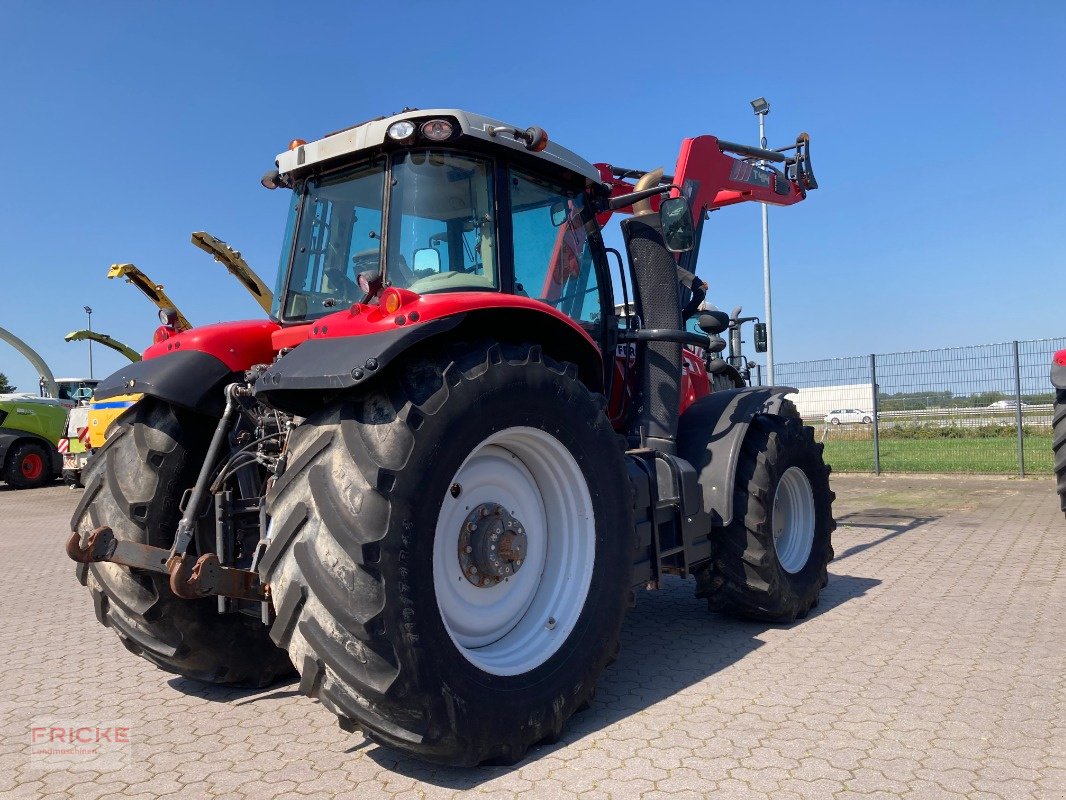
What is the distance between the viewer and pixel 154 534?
136 inches

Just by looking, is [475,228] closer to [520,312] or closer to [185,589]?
[520,312]

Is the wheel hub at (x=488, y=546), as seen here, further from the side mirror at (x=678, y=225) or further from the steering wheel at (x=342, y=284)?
the side mirror at (x=678, y=225)

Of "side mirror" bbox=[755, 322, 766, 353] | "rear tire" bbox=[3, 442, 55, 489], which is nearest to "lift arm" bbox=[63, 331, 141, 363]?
"rear tire" bbox=[3, 442, 55, 489]

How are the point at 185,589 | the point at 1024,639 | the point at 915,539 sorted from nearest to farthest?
1. the point at 185,589
2. the point at 1024,639
3. the point at 915,539

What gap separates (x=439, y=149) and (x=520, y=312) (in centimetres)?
88

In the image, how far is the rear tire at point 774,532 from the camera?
4.50m

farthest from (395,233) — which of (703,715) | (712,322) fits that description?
(703,715)

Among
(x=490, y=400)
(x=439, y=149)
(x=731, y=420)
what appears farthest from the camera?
(x=731, y=420)

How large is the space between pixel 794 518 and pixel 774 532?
0.34 metres

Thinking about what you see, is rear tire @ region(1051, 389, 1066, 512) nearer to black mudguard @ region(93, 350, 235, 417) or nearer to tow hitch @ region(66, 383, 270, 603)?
black mudguard @ region(93, 350, 235, 417)

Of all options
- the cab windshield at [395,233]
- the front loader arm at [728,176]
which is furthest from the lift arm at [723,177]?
the cab windshield at [395,233]

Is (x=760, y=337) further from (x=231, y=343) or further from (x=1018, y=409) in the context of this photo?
(x=231, y=343)

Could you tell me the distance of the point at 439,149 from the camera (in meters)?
3.54

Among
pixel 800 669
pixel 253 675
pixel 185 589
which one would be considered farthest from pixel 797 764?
pixel 253 675
